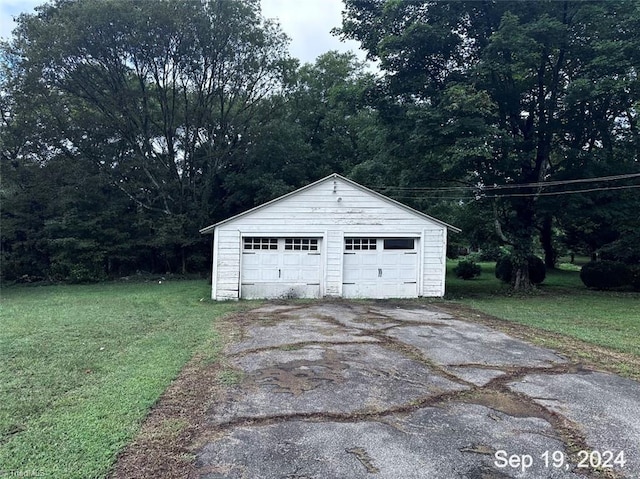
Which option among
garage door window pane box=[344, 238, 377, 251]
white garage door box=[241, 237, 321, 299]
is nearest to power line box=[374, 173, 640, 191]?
garage door window pane box=[344, 238, 377, 251]

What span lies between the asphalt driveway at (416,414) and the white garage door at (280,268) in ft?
19.1

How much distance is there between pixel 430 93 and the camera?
1423 cm

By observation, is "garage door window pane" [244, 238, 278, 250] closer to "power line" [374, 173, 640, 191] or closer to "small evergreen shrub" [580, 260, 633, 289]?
"power line" [374, 173, 640, 191]

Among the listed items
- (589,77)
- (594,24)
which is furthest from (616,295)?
(594,24)

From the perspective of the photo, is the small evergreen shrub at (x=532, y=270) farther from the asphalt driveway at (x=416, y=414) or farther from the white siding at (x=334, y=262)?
the asphalt driveway at (x=416, y=414)

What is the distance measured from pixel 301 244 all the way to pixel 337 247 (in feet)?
3.65

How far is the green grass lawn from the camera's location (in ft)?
23.7

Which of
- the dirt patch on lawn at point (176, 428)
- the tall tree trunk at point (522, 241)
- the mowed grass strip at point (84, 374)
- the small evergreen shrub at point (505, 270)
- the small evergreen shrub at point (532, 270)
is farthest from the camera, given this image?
the small evergreen shrub at point (505, 270)

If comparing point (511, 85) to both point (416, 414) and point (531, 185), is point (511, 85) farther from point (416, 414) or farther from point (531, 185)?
point (416, 414)

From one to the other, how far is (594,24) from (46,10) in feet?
71.5

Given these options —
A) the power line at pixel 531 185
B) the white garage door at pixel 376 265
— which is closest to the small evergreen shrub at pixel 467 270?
the power line at pixel 531 185

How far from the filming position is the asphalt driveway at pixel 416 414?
274 cm

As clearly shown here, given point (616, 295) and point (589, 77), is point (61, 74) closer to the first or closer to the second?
point (589, 77)

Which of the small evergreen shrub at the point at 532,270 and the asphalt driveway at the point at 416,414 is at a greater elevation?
the small evergreen shrub at the point at 532,270
